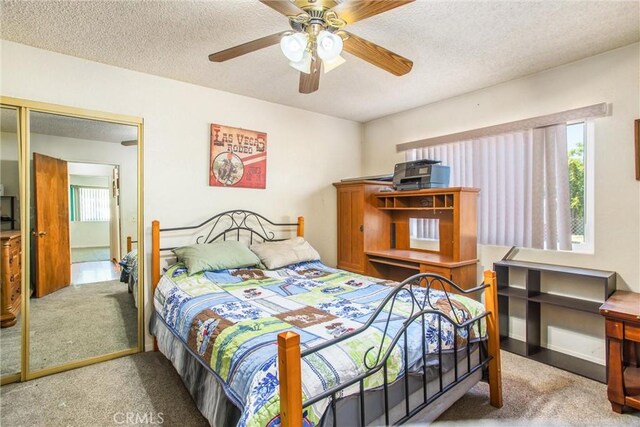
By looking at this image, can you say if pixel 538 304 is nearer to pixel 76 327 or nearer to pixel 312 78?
pixel 312 78

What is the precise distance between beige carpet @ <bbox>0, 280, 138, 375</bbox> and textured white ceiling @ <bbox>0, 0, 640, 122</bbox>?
6.42ft

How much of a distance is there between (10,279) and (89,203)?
760 mm

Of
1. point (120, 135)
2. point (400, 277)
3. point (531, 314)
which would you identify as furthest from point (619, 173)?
point (120, 135)

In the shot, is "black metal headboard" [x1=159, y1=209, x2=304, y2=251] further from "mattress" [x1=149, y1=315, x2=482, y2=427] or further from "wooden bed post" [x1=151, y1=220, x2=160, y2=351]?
"mattress" [x1=149, y1=315, x2=482, y2=427]

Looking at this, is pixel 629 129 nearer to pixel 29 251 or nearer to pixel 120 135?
pixel 120 135

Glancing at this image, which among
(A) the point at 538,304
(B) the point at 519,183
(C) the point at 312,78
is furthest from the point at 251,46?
(A) the point at 538,304

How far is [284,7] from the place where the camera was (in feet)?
5.01

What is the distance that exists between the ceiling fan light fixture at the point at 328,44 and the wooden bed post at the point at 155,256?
82.2 inches

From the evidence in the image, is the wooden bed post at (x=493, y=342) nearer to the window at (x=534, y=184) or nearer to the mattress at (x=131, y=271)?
the window at (x=534, y=184)

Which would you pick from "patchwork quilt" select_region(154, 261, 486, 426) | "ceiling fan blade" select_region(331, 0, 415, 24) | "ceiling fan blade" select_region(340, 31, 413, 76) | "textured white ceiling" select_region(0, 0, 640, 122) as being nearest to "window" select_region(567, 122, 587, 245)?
"textured white ceiling" select_region(0, 0, 640, 122)

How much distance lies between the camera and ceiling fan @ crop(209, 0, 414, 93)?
1.51 m

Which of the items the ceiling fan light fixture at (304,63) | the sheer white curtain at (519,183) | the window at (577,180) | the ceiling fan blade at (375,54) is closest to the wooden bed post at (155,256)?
the ceiling fan light fixture at (304,63)

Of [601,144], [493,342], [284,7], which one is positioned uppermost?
[284,7]

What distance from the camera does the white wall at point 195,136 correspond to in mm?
2480
